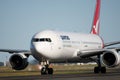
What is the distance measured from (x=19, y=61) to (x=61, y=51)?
4.72 m

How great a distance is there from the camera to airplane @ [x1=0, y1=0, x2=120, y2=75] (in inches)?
1335

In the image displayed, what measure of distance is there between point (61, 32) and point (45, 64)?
4.69 metres

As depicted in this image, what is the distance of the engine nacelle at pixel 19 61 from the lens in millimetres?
37175

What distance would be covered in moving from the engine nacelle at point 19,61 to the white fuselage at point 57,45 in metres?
2.94

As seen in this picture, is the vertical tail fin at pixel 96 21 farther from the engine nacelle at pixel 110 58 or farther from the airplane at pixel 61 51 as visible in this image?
the engine nacelle at pixel 110 58

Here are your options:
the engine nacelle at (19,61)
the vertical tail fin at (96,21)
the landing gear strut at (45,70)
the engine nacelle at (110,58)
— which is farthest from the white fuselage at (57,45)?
the vertical tail fin at (96,21)

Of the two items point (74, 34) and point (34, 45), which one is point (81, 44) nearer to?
point (74, 34)

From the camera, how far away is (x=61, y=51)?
3581cm

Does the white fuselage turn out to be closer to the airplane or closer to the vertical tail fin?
the airplane

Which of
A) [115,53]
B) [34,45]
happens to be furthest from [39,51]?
[115,53]

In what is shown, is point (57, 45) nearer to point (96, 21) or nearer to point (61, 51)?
point (61, 51)

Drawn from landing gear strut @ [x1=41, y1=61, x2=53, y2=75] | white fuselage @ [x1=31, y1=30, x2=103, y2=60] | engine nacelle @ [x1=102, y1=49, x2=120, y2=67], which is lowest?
landing gear strut @ [x1=41, y1=61, x2=53, y2=75]

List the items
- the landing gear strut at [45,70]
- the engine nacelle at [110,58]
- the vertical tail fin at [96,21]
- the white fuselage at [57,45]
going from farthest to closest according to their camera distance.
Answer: the vertical tail fin at [96,21] < the engine nacelle at [110,58] < the white fuselage at [57,45] < the landing gear strut at [45,70]

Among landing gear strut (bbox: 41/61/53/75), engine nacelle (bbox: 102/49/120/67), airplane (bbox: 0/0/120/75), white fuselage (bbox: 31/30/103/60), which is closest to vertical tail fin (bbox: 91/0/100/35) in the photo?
airplane (bbox: 0/0/120/75)
